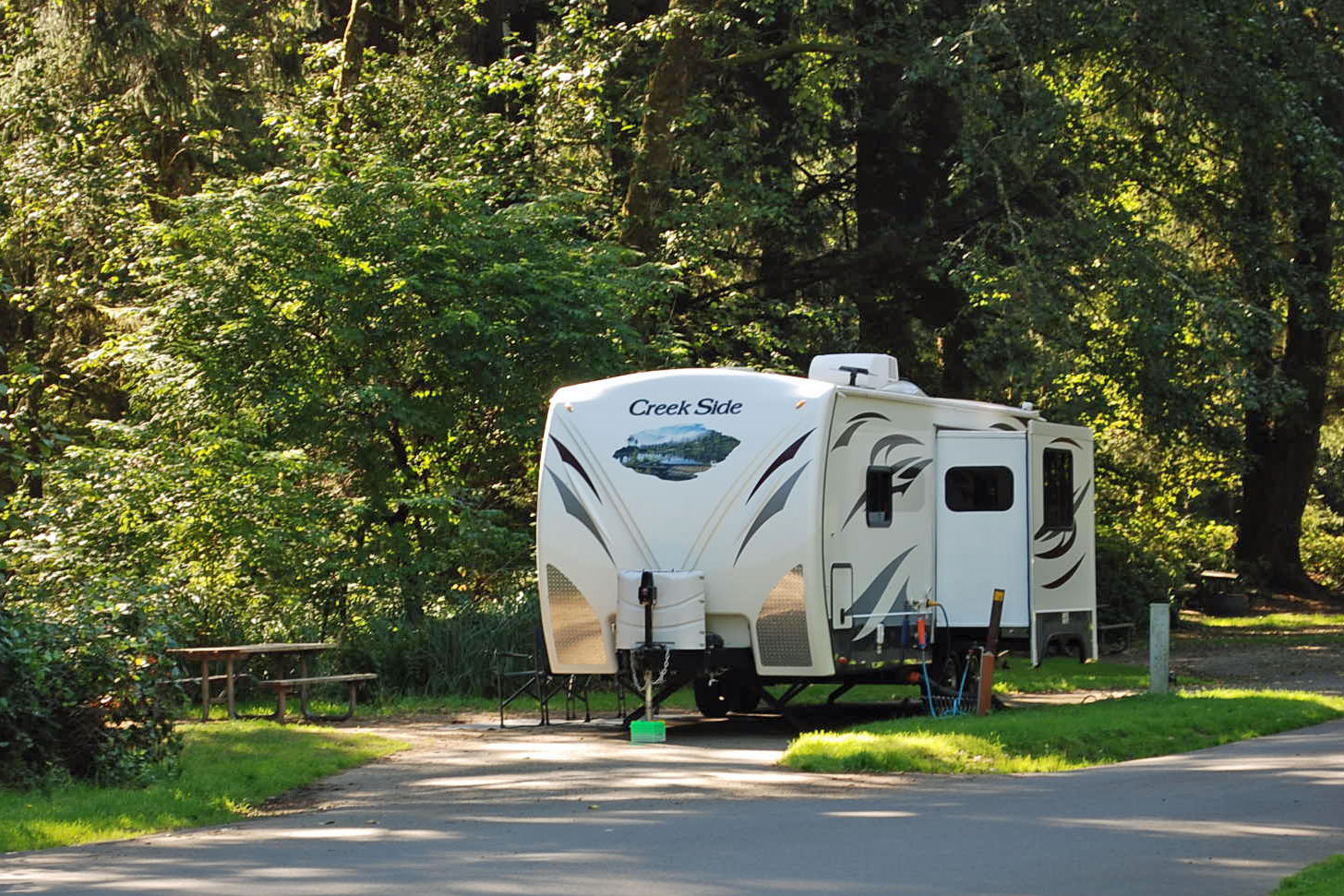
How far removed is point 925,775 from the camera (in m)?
13.2

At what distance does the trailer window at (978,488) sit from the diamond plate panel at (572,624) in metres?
3.98

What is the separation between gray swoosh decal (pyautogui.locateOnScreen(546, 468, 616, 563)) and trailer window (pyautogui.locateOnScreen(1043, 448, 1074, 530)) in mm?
5164

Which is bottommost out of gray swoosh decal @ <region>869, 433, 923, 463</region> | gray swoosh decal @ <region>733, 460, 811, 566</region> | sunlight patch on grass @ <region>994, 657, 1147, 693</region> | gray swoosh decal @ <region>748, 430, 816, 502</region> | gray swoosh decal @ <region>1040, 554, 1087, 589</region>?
sunlight patch on grass @ <region>994, 657, 1147, 693</region>

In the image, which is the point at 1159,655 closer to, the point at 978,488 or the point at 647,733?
the point at 978,488

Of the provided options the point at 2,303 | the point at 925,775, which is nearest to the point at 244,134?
the point at 2,303

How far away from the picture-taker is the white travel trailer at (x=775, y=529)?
15.4 meters

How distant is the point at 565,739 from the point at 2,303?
1781 centimetres

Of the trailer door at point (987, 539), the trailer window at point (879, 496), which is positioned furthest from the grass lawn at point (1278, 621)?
the trailer window at point (879, 496)

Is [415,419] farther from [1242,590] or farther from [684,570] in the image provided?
[1242,590]

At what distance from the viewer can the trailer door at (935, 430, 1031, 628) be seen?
17406 millimetres

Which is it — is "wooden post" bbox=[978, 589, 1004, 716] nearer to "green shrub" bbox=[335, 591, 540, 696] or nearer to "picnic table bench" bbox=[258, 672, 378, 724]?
"green shrub" bbox=[335, 591, 540, 696]

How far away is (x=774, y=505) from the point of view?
50.5 feet

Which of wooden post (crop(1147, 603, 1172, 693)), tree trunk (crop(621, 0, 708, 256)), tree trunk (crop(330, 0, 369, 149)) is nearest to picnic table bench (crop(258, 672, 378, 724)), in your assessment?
wooden post (crop(1147, 603, 1172, 693))

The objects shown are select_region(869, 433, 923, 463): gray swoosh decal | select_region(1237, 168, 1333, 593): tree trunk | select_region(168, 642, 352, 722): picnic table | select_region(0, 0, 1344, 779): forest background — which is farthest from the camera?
select_region(1237, 168, 1333, 593): tree trunk
